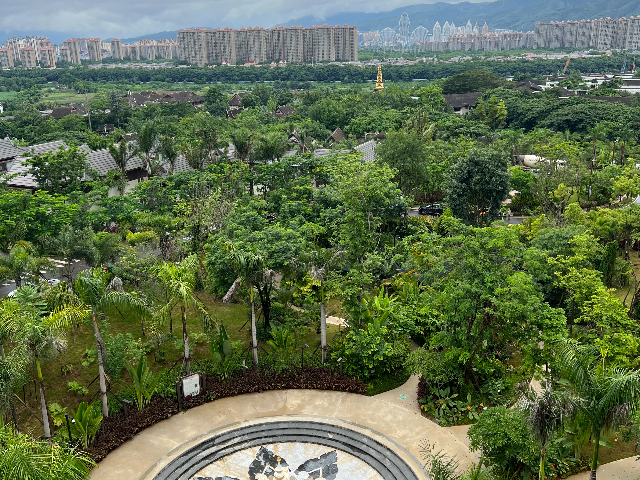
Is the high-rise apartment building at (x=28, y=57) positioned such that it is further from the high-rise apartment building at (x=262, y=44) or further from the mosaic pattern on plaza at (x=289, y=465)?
the mosaic pattern on plaza at (x=289, y=465)

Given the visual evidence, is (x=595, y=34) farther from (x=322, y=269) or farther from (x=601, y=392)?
(x=601, y=392)

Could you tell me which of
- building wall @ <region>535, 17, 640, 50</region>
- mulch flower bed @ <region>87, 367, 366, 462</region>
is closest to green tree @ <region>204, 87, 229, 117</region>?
mulch flower bed @ <region>87, 367, 366, 462</region>

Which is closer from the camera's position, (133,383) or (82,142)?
(133,383)

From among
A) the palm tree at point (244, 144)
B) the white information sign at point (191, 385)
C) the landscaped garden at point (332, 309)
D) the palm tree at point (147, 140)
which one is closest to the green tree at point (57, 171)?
the landscaped garden at point (332, 309)

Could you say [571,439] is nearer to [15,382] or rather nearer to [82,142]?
[15,382]

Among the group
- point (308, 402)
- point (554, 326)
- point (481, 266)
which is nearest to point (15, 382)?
point (308, 402)

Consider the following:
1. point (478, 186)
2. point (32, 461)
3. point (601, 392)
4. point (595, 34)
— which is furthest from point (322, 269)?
point (595, 34)
